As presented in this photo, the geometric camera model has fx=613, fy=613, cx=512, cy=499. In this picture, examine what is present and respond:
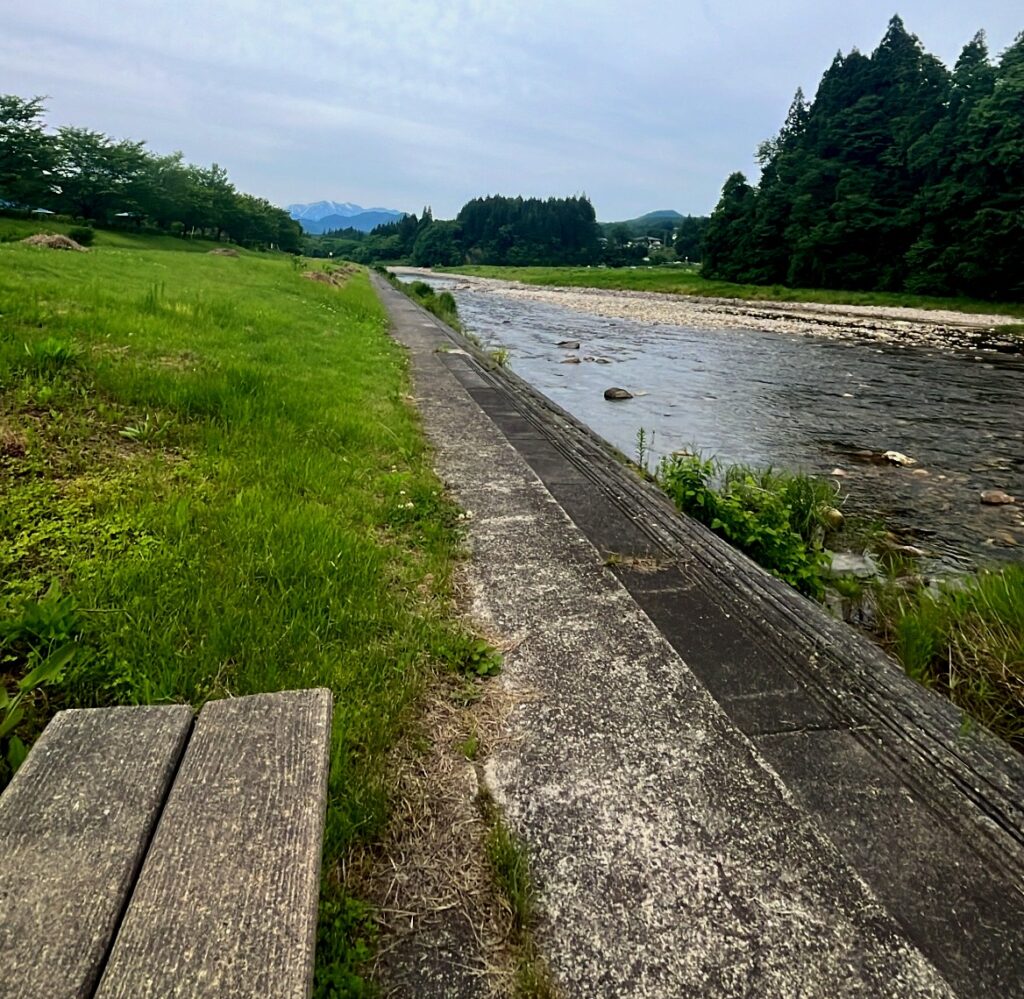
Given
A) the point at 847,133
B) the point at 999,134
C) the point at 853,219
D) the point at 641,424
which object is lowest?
the point at 641,424

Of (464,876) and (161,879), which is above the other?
→ (161,879)

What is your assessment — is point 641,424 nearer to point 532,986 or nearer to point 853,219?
point 532,986

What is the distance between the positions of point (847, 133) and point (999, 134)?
2028cm

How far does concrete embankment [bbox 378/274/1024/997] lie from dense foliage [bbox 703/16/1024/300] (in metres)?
42.5

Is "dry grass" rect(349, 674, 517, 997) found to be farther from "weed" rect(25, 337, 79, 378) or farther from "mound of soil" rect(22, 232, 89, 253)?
"mound of soil" rect(22, 232, 89, 253)

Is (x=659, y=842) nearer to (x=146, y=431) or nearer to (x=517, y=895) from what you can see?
(x=517, y=895)

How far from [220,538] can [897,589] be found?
4.41m

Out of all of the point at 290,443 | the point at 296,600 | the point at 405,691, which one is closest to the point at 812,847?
the point at 405,691

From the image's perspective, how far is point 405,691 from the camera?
2234mm

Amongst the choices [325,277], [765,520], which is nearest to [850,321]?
[325,277]

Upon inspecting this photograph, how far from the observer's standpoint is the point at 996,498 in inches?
264

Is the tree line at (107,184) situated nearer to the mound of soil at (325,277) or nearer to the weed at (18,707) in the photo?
the mound of soil at (325,277)

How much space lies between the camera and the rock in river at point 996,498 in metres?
6.64

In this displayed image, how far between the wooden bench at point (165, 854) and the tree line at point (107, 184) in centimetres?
5238
